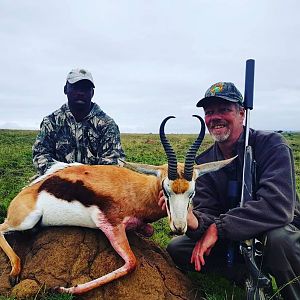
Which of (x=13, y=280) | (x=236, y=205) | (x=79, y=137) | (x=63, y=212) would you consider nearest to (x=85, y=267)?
(x=63, y=212)

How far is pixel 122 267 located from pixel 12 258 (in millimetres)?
1480

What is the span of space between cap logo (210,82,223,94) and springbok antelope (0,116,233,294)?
0.98 m

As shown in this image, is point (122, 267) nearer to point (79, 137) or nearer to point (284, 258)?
point (284, 258)

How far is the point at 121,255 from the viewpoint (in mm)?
5145

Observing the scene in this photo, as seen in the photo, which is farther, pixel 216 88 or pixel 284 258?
pixel 216 88

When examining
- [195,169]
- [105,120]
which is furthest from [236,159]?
[105,120]

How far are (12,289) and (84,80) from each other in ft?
13.1

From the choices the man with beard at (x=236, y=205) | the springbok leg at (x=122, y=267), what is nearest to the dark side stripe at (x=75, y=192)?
the springbok leg at (x=122, y=267)

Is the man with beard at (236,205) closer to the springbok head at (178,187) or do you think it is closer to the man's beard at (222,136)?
the man's beard at (222,136)

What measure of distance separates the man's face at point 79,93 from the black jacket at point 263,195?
10.5ft

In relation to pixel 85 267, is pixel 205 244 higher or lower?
higher

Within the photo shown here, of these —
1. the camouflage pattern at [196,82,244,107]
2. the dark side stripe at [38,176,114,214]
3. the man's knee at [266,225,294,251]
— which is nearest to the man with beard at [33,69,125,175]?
the dark side stripe at [38,176,114,214]

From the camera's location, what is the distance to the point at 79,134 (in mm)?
7930

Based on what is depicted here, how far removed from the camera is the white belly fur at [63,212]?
17.7 ft
